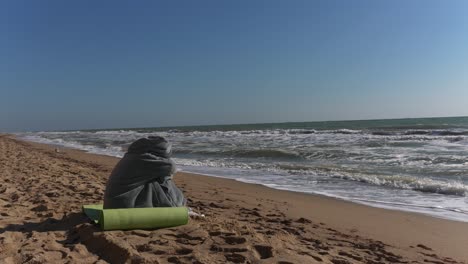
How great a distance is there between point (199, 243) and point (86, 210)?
1.62m

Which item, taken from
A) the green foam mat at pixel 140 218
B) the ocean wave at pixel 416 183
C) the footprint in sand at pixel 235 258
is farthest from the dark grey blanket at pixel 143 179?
the ocean wave at pixel 416 183

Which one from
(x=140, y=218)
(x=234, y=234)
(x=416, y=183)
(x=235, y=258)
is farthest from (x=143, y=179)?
(x=416, y=183)

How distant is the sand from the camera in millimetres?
3479

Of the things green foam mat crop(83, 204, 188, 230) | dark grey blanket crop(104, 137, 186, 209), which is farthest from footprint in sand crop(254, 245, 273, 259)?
dark grey blanket crop(104, 137, 186, 209)

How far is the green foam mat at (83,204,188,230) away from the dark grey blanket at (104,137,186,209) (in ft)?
0.80

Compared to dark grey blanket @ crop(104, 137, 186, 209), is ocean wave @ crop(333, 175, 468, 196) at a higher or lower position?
lower

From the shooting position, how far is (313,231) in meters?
4.84

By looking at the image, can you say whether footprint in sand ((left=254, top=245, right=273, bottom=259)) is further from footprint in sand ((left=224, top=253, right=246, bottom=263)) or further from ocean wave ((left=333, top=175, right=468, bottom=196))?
ocean wave ((left=333, top=175, right=468, bottom=196))

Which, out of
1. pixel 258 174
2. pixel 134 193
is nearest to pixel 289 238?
pixel 134 193

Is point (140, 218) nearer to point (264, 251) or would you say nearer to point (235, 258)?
point (235, 258)

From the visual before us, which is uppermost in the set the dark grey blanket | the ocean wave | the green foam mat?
the dark grey blanket

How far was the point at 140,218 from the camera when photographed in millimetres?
4109

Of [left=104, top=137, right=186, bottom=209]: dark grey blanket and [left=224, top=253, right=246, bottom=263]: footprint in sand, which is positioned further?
[left=104, top=137, right=186, bottom=209]: dark grey blanket

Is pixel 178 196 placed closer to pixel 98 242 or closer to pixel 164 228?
pixel 164 228
